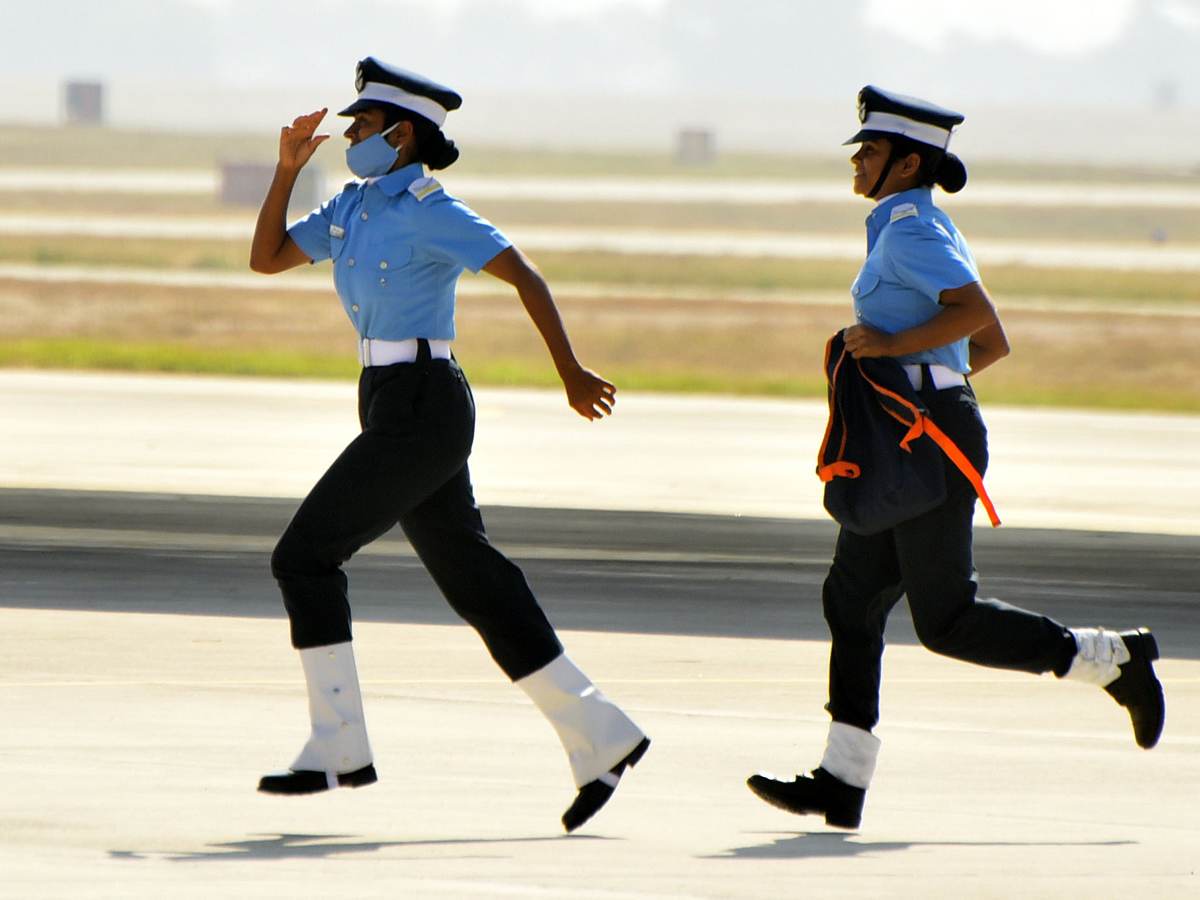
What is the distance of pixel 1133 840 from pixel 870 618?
80cm

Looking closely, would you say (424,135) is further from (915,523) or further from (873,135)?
(915,523)

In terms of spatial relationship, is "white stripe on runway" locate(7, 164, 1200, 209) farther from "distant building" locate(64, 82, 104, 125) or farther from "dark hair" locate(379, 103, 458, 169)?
"dark hair" locate(379, 103, 458, 169)

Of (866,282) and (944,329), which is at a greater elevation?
(866,282)

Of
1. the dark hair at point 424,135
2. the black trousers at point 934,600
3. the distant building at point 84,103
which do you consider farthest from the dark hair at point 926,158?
the distant building at point 84,103

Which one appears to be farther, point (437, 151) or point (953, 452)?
point (437, 151)

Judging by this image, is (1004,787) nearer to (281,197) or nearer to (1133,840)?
(1133,840)

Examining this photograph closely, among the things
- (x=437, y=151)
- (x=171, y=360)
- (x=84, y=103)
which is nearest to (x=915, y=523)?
(x=437, y=151)

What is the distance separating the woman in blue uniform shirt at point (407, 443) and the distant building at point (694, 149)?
4165 inches

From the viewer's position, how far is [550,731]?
19.2 feet

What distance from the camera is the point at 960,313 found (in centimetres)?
473

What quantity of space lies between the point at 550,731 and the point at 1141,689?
5.57 ft

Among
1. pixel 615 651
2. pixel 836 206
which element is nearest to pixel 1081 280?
pixel 836 206

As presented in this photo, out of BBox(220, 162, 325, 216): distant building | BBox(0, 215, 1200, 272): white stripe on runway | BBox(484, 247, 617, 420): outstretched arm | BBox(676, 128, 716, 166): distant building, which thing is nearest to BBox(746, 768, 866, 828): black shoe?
BBox(484, 247, 617, 420): outstretched arm

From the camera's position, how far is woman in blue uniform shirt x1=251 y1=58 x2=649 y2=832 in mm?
4762
